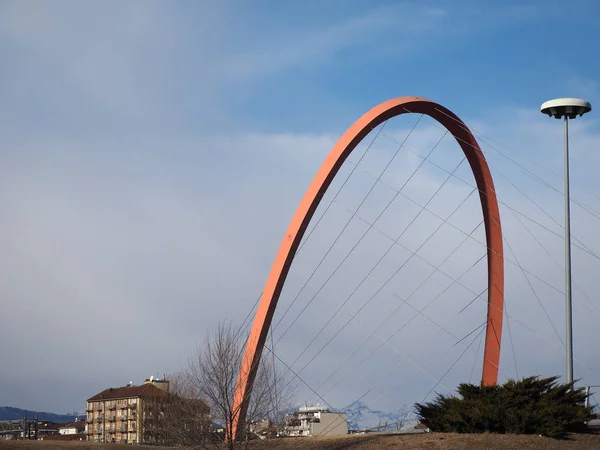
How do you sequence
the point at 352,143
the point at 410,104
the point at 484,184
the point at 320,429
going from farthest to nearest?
the point at 320,429, the point at 484,184, the point at 410,104, the point at 352,143

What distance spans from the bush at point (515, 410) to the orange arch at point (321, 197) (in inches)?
235

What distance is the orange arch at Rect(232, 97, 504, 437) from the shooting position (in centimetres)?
2441

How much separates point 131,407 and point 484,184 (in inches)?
2560

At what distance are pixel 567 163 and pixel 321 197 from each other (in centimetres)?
861

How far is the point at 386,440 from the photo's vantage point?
2425cm

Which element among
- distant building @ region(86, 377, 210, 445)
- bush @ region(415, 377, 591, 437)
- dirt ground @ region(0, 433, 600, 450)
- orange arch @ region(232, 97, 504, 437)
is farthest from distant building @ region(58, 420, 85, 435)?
bush @ region(415, 377, 591, 437)

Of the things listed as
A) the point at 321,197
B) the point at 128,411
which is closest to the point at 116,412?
the point at 128,411

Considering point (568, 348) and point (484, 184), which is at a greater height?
point (484, 184)

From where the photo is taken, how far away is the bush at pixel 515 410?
2416cm

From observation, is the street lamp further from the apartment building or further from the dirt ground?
the apartment building

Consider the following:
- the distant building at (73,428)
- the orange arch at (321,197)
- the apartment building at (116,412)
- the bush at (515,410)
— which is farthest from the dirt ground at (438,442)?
the distant building at (73,428)

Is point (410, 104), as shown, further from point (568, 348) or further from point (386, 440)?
point (386, 440)

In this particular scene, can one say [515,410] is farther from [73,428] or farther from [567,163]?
[73,428]

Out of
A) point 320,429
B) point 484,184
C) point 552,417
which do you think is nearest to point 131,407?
point 320,429
